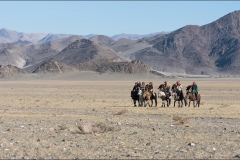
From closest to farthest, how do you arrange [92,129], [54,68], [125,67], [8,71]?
[92,129] < [8,71] < [125,67] < [54,68]

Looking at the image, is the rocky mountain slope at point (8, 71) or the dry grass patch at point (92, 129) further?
the rocky mountain slope at point (8, 71)

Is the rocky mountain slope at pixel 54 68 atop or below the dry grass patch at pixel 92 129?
atop

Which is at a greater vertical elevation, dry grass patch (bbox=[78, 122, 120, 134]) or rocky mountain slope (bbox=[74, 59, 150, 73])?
rocky mountain slope (bbox=[74, 59, 150, 73])

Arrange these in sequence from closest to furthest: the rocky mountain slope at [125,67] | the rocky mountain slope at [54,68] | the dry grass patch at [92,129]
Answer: the dry grass patch at [92,129] → the rocky mountain slope at [125,67] → the rocky mountain slope at [54,68]

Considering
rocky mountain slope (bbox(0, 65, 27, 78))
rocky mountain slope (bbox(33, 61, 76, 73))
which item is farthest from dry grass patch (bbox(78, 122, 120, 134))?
rocky mountain slope (bbox(33, 61, 76, 73))

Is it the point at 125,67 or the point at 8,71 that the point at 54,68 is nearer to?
the point at 8,71

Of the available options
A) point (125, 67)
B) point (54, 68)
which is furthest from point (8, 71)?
point (125, 67)

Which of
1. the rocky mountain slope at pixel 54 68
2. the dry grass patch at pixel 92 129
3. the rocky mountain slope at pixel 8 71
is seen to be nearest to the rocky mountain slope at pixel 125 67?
Result: the rocky mountain slope at pixel 54 68

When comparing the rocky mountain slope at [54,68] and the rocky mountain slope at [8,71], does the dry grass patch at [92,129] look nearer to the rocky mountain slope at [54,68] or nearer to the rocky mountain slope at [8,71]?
the rocky mountain slope at [8,71]

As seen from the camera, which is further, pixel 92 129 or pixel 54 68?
pixel 54 68

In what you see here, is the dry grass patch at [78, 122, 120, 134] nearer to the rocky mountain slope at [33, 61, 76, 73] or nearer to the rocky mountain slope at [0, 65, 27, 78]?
the rocky mountain slope at [0, 65, 27, 78]

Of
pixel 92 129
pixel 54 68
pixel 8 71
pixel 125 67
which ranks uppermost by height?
pixel 125 67

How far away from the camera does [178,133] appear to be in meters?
14.7

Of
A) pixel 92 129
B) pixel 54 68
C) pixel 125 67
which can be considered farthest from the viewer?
pixel 54 68
